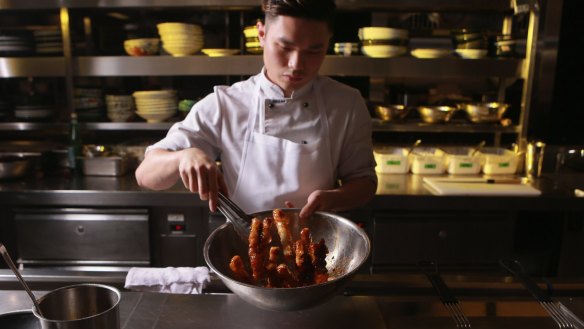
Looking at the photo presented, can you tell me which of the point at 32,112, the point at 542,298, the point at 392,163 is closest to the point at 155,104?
the point at 32,112

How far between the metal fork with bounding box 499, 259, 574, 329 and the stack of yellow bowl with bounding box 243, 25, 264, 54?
200 cm

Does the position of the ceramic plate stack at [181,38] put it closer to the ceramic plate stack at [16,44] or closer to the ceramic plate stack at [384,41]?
the ceramic plate stack at [16,44]

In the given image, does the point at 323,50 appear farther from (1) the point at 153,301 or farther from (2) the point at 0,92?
(2) the point at 0,92

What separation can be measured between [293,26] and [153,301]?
860 mm

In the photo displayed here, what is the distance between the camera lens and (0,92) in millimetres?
3314

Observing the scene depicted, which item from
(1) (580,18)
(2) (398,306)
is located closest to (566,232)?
(1) (580,18)

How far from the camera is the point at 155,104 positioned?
2.92 m

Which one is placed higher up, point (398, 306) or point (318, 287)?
point (318, 287)

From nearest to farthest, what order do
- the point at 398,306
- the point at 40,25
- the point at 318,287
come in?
the point at 318,287 → the point at 398,306 → the point at 40,25

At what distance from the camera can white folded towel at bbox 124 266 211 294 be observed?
127 centimetres

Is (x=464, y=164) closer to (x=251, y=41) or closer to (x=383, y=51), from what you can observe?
(x=383, y=51)

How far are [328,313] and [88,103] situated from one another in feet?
8.03

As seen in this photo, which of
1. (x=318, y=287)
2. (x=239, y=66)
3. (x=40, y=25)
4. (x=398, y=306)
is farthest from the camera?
(x=40, y=25)

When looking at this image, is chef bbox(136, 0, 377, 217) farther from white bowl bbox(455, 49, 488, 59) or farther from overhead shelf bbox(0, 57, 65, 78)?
overhead shelf bbox(0, 57, 65, 78)
